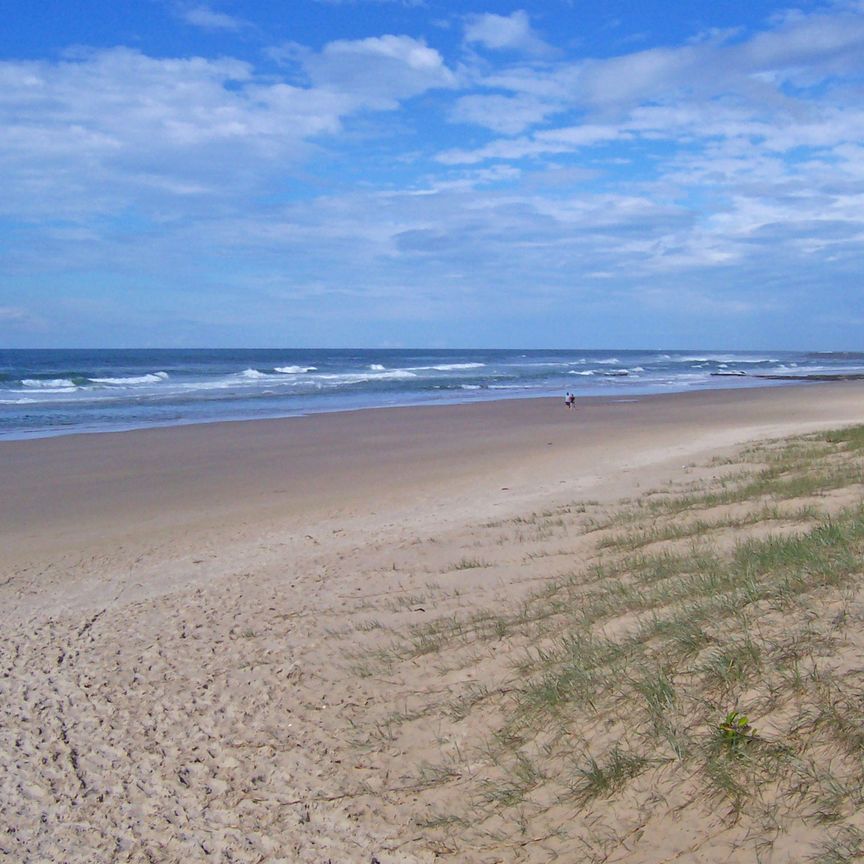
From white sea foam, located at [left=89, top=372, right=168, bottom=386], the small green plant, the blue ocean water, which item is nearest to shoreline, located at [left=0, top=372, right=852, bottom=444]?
the blue ocean water

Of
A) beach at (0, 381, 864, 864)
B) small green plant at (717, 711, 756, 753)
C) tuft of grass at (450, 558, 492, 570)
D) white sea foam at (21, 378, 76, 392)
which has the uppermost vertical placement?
white sea foam at (21, 378, 76, 392)

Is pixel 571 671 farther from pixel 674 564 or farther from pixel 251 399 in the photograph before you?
pixel 251 399

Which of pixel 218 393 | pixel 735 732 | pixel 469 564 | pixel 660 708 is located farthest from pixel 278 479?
pixel 218 393

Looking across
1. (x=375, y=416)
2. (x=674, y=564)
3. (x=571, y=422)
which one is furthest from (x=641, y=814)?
(x=375, y=416)

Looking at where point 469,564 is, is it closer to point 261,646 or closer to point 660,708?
point 261,646

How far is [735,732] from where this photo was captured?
3.64m

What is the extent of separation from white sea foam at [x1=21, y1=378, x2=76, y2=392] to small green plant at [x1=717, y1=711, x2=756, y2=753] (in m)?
42.2

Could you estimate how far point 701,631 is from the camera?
4.58m

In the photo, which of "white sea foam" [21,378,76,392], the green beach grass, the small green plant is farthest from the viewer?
"white sea foam" [21,378,76,392]

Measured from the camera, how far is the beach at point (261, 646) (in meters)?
4.14

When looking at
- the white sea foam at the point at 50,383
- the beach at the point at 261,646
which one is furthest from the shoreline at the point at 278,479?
the white sea foam at the point at 50,383

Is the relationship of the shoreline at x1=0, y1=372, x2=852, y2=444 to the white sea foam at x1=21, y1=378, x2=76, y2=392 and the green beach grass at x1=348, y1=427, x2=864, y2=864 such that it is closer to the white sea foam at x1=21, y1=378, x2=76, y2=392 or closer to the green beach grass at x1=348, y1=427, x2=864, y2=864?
the green beach grass at x1=348, y1=427, x2=864, y2=864

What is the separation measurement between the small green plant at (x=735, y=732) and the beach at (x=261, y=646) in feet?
1.39

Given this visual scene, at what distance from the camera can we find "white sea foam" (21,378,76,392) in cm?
4291
